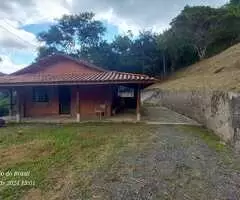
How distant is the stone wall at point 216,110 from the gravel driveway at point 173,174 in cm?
67

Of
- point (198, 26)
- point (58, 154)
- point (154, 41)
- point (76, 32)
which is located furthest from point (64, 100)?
point (76, 32)

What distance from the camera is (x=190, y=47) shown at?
35031 millimetres

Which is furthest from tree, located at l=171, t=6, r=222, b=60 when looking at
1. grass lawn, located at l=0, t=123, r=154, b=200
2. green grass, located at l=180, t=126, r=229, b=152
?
grass lawn, located at l=0, t=123, r=154, b=200

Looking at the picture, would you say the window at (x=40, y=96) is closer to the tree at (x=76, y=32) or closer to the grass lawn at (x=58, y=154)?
the grass lawn at (x=58, y=154)

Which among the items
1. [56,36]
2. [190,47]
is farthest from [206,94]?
[56,36]

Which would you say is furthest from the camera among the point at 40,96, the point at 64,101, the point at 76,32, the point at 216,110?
the point at 76,32

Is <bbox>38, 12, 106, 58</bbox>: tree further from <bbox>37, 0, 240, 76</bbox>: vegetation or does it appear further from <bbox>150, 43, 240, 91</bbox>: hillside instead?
<bbox>150, 43, 240, 91</bbox>: hillside

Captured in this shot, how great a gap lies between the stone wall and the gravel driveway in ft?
2.19

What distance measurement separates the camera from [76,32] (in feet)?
133

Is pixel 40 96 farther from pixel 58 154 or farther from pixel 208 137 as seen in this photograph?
pixel 208 137

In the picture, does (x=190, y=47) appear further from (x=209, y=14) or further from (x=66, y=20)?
(x=66, y=20)

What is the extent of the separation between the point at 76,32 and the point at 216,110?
117 feet

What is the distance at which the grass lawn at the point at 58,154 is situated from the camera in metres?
4.66

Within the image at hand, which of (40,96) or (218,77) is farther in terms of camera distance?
(218,77)
